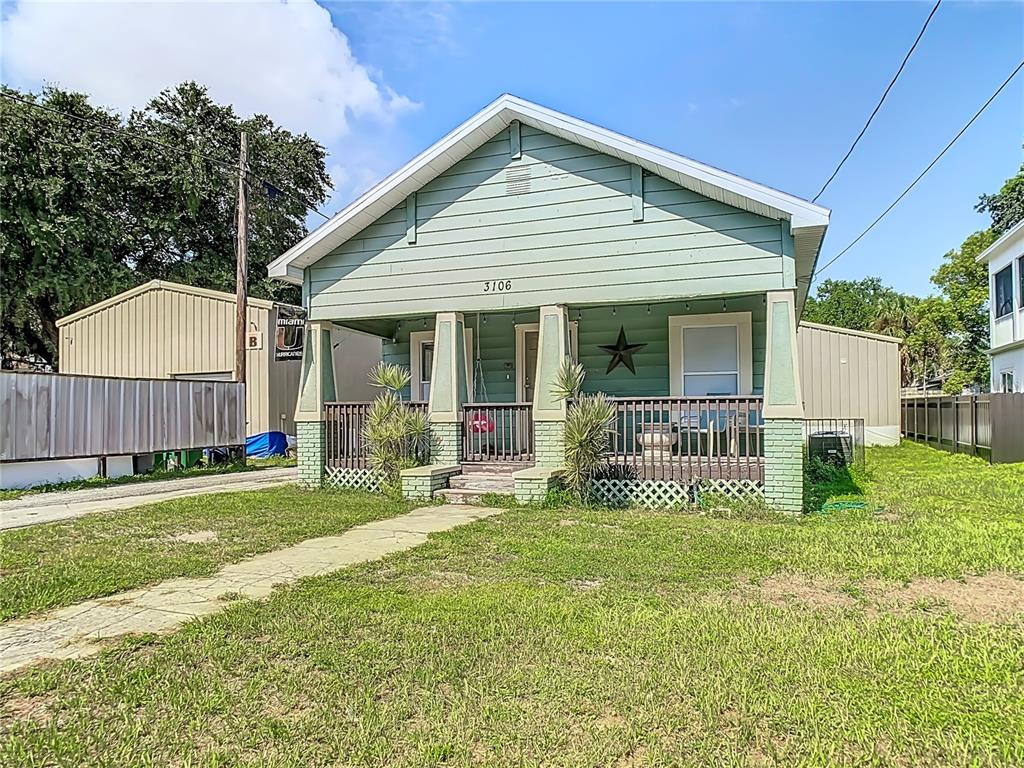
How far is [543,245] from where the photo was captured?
970 centimetres

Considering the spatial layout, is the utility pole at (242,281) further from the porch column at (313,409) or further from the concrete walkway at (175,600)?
the concrete walkway at (175,600)

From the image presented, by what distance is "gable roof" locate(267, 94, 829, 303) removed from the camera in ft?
26.8

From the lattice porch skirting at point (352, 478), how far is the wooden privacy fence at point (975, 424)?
12.8m

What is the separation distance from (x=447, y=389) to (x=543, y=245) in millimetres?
2685

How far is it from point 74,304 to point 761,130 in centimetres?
2523

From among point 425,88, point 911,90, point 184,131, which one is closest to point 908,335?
point 911,90

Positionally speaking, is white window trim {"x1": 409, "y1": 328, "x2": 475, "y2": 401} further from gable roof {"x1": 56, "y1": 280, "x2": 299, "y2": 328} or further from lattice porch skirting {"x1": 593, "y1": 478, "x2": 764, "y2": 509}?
gable roof {"x1": 56, "y1": 280, "x2": 299, "y2": 328}

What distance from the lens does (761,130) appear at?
15.5 metres

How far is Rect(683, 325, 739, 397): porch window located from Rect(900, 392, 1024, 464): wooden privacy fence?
22.4ft

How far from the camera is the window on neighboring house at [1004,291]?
60.9 ft

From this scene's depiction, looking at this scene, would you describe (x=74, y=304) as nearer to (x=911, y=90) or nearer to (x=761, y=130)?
(x=761, y=130)

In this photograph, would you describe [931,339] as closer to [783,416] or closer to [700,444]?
[783,416]

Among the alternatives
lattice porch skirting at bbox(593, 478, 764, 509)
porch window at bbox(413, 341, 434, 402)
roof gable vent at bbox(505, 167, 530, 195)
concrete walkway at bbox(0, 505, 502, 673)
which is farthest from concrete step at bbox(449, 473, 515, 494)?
roof gable vent at bbox(505, 167, 530, 195)

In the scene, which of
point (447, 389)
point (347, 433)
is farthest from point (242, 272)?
point (447, 389)
